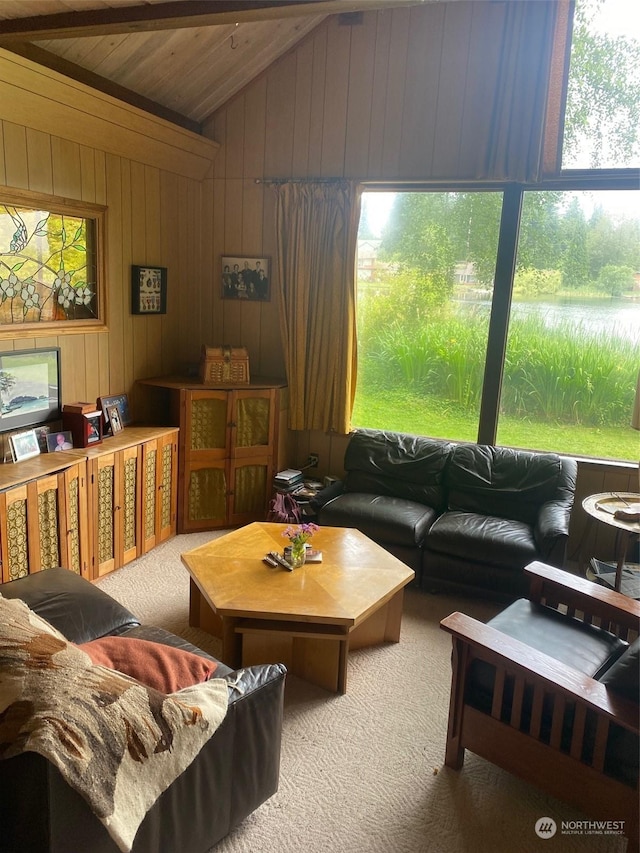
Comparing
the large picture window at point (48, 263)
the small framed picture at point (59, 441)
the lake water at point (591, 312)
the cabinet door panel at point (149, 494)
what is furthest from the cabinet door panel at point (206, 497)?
the lake water at point (591, 312)

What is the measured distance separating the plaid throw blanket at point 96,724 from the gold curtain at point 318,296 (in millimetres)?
3152

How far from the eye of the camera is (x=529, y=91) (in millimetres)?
3881

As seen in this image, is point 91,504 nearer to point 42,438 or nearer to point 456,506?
point 42,438

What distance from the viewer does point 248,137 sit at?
4.61m

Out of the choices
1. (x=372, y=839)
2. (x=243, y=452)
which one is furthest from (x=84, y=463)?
(x=372, y=839)

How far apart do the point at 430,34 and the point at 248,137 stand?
1415mm

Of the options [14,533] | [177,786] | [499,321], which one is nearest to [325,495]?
[499,321]

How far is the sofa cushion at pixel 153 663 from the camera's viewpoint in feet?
5.99

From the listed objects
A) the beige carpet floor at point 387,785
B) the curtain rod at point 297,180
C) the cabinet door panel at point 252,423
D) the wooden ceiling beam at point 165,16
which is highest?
the wooden ceiling beam at point 165,16

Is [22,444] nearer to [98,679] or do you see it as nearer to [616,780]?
[98,679]

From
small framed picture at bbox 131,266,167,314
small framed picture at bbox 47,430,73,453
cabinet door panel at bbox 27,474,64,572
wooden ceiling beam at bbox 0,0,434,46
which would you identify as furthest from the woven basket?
wooden ceiling beam at bbox 0,0,434,46

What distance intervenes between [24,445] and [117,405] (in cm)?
80

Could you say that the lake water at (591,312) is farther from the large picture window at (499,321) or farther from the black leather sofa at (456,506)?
the black leather sofa at (456,506)

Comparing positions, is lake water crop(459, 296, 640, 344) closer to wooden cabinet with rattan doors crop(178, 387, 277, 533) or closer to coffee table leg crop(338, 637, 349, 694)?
wooden cabinet with rattan doors crop(178, 387, 277, 533)
